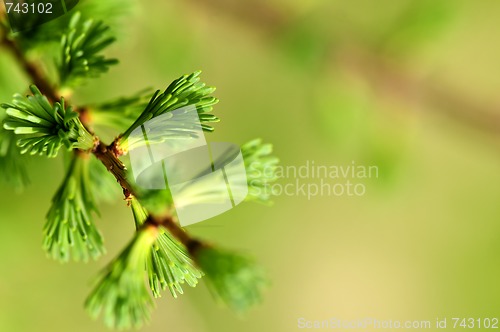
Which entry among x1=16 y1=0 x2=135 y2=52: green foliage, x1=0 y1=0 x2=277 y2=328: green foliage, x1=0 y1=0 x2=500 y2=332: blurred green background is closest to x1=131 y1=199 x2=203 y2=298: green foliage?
x1=0 y1=0 x2=277 y2=328: green foliage

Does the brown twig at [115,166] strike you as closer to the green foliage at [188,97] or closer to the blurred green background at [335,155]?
the green foliage at [188,97]

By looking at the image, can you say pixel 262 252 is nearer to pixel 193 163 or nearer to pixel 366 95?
pixel 366 95

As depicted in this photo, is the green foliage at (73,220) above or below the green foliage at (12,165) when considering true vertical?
below

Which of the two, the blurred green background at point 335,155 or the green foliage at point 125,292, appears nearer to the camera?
the green foliage at point 125,292

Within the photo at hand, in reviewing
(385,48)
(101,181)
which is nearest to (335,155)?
(385,48)

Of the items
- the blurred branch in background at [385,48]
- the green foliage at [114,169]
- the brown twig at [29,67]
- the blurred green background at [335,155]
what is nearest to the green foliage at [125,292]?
the green foliage at [114,169]

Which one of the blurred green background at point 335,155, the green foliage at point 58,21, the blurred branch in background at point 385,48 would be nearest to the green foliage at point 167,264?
the green foliage at point 58,21

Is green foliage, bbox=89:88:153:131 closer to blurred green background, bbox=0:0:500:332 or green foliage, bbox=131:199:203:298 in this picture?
green foliage, bbox=131:199:203:298

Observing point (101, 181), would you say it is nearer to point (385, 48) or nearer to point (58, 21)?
point (58, 21)
